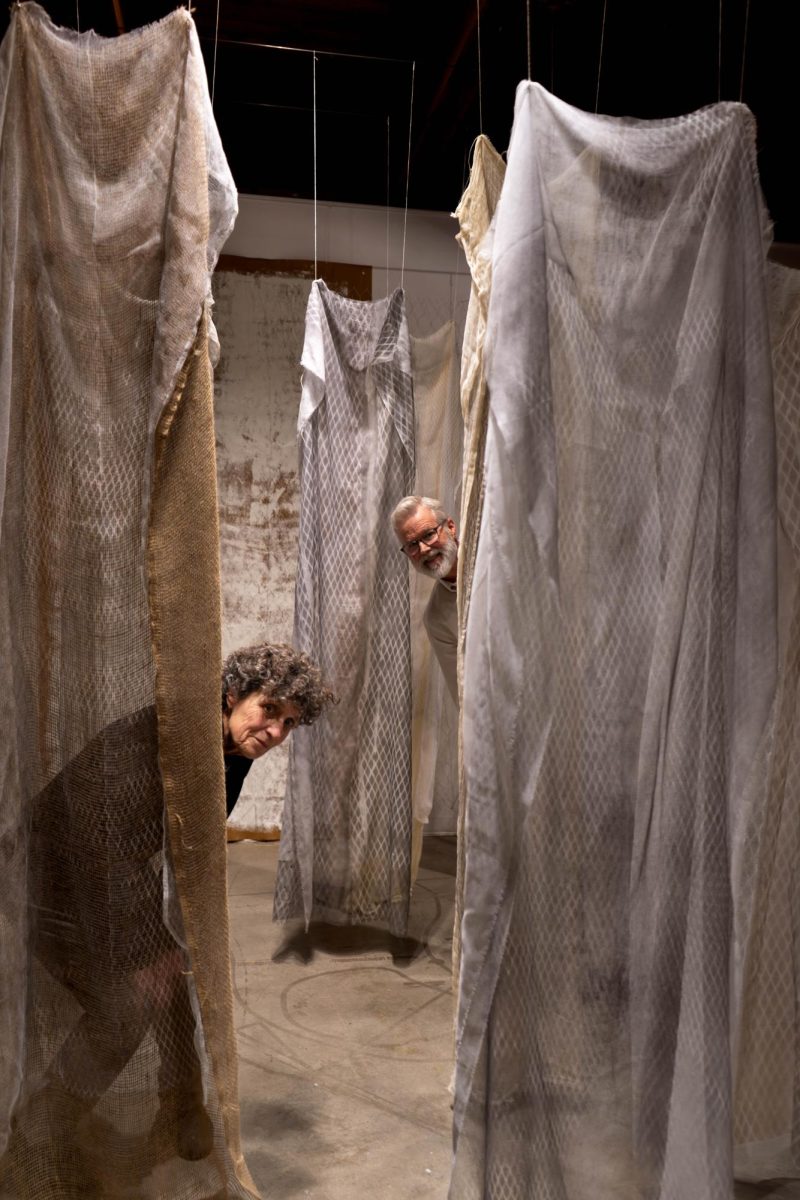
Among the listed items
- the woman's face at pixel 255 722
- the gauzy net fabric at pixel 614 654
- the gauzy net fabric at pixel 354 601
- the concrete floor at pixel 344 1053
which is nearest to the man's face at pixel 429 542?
the gauzy net fabric at pixel 354 601

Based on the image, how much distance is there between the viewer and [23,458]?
A: 5.24 ft

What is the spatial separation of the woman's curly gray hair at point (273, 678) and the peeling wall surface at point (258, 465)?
86.1 inches

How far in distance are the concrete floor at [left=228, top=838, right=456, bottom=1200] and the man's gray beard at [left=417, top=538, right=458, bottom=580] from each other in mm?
1154

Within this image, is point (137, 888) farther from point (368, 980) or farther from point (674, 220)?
point (368, 980)

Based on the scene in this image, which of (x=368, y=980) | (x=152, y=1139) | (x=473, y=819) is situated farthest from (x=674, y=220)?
(x=368, y=980)

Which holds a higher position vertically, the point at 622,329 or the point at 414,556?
the point at 622,329

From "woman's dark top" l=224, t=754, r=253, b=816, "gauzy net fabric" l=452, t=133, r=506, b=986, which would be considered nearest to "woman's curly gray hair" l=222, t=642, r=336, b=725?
"woman's dark top" l=224, t=754, r=253, b=816

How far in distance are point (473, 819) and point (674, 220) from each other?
882mm

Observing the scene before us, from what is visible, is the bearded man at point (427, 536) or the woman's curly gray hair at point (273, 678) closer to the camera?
→ the woman's curly gray hair at point (273, 678)

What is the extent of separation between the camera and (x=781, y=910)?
6.03ft

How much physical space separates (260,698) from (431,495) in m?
1.68

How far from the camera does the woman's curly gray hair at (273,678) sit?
2.18 meters

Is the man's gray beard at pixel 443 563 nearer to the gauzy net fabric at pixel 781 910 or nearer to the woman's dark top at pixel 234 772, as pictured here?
the woman's dark top at pixel 234 772

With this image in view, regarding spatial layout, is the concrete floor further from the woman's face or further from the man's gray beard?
the man's gray beard
